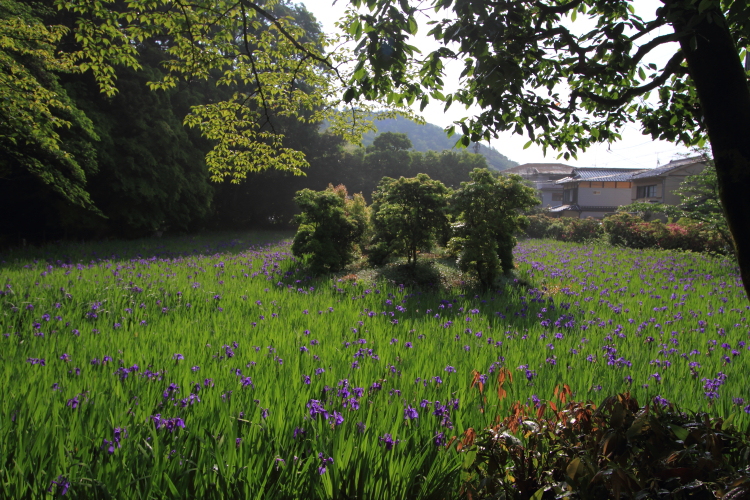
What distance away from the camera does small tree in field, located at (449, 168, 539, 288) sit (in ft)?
28.0

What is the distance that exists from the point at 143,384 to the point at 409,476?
184 centimetres

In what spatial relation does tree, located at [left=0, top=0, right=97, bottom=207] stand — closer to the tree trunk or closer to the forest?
the forest

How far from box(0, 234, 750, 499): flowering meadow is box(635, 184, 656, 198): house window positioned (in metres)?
30.7

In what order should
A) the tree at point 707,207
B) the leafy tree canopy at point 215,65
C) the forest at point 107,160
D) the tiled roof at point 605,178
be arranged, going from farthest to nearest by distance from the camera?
the tiled roof at point 605,178, the tree at point 707,207, the forest at point 107,160, the leafy tree canopy at point 215,65

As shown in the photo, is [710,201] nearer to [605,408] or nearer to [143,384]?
[605,408]

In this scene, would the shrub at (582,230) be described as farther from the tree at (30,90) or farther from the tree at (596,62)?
the tree at (30,90)

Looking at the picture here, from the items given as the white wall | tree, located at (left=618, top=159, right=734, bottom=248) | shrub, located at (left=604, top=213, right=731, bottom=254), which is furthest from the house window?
tree, located at (left=618, top=159, right=734, bottom=248)

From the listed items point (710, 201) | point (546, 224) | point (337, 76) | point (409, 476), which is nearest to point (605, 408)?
point (409, 476)

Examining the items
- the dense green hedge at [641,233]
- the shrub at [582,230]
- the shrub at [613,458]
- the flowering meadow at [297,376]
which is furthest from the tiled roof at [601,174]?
the shrub at [613,458]

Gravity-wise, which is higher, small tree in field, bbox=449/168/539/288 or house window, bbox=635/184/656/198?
house window, bbox=635/184/656/198

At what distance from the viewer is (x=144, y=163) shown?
650 inches

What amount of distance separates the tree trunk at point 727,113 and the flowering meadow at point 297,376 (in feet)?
4.68

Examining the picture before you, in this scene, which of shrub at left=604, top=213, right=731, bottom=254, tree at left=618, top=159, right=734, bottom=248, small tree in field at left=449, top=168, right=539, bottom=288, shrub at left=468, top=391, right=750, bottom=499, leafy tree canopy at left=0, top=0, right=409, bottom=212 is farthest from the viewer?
shrub at left=604, top=213, right=731, bottom=254

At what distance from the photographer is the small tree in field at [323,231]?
10.5 m
